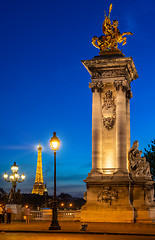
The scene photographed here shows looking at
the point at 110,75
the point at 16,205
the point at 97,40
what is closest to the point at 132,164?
the point at 110,75

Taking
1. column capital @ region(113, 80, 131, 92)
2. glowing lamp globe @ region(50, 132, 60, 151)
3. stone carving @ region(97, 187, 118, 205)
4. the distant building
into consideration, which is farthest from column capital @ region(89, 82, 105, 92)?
the distant building

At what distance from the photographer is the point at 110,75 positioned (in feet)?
122

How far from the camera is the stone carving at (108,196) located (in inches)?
1369

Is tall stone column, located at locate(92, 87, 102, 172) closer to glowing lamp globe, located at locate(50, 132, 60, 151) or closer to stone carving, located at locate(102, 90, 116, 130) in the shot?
stone carving, located at locate(102, 90, 116, 130)

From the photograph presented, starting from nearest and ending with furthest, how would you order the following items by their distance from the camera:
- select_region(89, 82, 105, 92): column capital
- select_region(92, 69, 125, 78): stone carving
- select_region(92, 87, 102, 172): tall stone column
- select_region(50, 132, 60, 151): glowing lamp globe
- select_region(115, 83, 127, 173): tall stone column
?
select_region(50, 132, 60, 151): glowing lamp globe → select_region(115, 83, 127, 173): tall stone column → select_region(92, 87, 102, 172): tall stone column → select_region(92, 69, 125, 78): stone carving → select_region(89, 82, 105, 92): column capital

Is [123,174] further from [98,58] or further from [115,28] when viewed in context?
[115,28]

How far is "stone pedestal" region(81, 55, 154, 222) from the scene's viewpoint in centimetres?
3466

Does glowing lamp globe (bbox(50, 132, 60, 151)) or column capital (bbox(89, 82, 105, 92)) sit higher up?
column capital (bbox(89, 82, 105, 92))

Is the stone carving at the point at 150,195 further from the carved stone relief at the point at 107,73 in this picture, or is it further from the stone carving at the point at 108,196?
the carved stone relief at the point at 107,73

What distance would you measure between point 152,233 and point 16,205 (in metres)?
23.5

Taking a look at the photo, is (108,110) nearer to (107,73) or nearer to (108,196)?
(107,73)

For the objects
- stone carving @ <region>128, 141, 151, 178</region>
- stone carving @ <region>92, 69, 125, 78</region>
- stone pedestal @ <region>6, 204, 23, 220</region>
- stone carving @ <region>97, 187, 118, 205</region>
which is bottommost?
stone pedestal @ <region>6, 204, 23, 220</region>

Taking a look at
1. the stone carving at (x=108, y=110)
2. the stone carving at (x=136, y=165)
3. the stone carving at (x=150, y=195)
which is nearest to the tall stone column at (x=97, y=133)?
the stone carving at (x=108, y=110)

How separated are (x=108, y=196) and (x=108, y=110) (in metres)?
6.41
